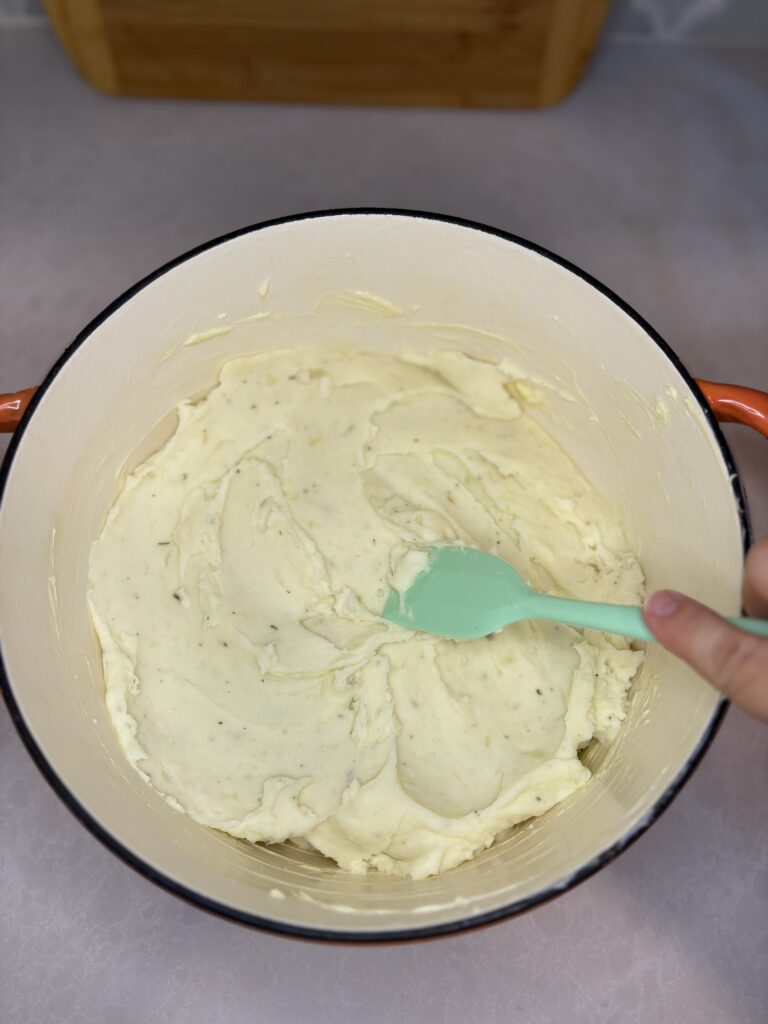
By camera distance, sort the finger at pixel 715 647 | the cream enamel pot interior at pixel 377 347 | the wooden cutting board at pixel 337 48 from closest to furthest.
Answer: the finger at pixel 715 647 → the cream enamel pot interior at pixel 377 347 → the wooden cutting board at pixel 337 48

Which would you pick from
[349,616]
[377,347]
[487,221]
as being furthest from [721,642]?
[487,221]

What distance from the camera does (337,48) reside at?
4.42 ft

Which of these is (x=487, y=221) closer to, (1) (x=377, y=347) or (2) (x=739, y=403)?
(1) (x=377, y=347)

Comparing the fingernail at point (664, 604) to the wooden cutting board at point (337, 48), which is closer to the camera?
the fingernail at point (664, 604)

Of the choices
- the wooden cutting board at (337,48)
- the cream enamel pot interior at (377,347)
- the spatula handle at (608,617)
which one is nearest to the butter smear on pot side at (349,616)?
the cream enamel pot interior at (377,347)

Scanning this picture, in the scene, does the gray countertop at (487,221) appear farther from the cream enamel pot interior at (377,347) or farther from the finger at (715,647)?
the finger at (715,647)

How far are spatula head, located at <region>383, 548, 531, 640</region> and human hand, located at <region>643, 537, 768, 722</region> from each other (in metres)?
0.20

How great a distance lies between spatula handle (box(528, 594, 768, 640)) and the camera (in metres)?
0.82

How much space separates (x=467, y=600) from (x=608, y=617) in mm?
182

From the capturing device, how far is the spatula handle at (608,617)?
0.82 metres

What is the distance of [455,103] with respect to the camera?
1.44m

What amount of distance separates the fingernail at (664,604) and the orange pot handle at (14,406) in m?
0.60

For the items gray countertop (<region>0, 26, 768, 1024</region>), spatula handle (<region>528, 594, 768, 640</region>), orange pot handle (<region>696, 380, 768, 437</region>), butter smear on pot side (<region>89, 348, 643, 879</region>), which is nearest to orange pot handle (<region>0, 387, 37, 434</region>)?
butter smear on pot side (<region>89, 348, 643, 879</region>)

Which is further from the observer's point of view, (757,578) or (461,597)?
(461,597)
